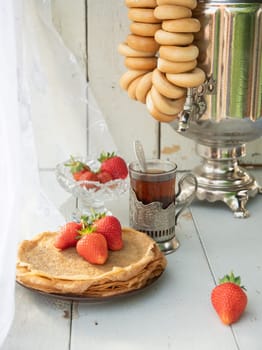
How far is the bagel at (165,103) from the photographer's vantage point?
117cm

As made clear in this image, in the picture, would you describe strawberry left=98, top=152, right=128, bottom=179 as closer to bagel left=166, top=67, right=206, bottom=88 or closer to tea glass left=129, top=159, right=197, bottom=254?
tea glass left=129, top=159, right=197, bottom=254

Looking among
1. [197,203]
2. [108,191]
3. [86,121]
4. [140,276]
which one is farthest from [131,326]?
[86,121]

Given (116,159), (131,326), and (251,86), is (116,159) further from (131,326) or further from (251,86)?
Result: (131,326)

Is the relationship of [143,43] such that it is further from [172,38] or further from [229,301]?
[229,301]

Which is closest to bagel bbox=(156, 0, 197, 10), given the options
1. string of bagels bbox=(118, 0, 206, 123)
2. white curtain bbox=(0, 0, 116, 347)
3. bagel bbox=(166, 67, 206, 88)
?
string of bagels bbox=(118, 0, 206, 123)

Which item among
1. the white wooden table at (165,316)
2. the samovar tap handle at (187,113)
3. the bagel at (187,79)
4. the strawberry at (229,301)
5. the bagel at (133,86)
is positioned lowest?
the white wooden table at (165,316)

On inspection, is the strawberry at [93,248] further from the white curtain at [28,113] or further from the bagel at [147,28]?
the bagel at [147,28]

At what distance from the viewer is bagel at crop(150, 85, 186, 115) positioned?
1.17 metres

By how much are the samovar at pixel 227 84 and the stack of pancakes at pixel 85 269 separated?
0.84ft

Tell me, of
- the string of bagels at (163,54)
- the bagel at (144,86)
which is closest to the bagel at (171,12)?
the string of bagels at (163,54)

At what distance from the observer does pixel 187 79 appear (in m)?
1.14

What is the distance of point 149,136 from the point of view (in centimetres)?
154

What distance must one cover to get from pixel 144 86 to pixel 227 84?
14 centimetres

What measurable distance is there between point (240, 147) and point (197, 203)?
128 millimetres
